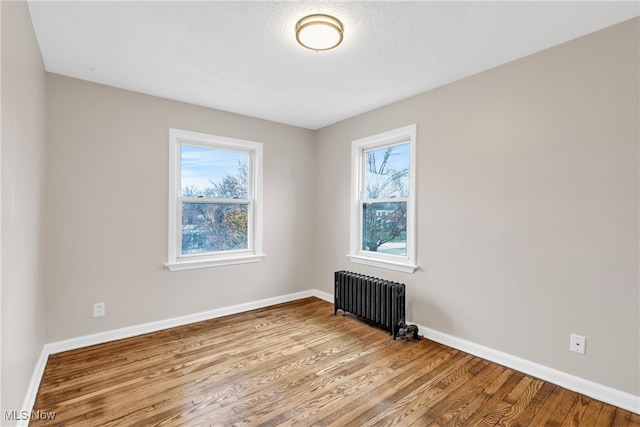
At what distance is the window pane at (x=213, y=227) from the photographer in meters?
3.62

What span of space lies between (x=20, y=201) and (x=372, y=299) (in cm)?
297

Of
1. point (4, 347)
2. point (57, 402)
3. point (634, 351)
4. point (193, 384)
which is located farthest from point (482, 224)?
point (57, 402)

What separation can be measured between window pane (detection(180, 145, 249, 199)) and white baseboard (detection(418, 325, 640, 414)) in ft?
9.27

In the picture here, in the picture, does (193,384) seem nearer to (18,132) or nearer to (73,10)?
(18,132)

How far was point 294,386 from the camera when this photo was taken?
229 cm

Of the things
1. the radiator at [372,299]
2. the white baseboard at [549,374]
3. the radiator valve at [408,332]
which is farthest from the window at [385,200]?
the white baseboard at [549,374]

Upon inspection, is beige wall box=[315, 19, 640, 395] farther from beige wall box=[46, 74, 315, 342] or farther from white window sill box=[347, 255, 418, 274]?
beige wall box=[46, 74, 315, 342]

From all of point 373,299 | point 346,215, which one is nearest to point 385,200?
point 346,215

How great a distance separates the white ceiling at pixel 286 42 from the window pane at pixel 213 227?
1302mm

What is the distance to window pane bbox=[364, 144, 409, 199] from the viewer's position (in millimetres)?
3541

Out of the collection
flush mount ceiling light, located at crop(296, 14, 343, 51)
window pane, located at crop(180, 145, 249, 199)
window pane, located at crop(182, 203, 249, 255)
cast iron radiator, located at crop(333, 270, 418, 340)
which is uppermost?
flush mount ceiling light, located at crop(296, 14, 343, 51)

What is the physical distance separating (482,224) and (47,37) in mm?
3682

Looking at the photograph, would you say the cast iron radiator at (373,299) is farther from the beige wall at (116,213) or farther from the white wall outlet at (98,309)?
the white wall outlet at (98,309)
